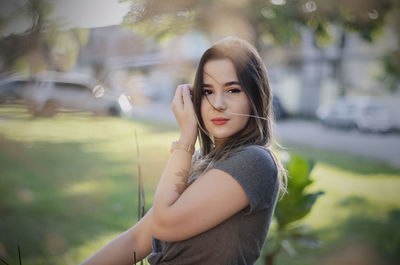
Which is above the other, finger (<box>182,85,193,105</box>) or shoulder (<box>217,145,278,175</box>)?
finger (<box>182,85,193,105</box>)

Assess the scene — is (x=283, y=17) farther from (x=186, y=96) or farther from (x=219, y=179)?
(x=219, y=179)

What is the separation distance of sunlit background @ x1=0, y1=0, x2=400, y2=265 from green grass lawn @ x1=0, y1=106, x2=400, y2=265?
2cm

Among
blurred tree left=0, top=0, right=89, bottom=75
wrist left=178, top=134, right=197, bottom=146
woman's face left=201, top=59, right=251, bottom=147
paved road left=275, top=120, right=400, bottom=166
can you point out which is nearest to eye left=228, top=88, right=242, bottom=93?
woman's face left=201, top=59, right=251, bottom=147

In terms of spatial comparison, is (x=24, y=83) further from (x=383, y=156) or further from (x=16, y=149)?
(x=383, y=156)

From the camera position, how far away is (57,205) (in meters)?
4.43

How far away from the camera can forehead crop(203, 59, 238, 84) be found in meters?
1.20

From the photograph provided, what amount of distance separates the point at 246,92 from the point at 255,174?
310 millimetres

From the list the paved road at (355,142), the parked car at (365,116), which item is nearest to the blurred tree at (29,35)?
the paved road at (355,142)

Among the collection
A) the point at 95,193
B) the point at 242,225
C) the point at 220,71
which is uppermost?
the point at 220,71

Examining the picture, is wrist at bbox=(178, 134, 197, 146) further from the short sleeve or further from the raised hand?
the short sleeve

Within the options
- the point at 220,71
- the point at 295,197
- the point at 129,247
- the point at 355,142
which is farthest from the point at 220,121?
the point at 355,142

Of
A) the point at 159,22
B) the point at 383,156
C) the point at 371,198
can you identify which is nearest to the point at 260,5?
the point at 159,22

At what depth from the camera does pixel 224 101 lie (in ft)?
3.96

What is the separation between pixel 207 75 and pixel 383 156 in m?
9.09
